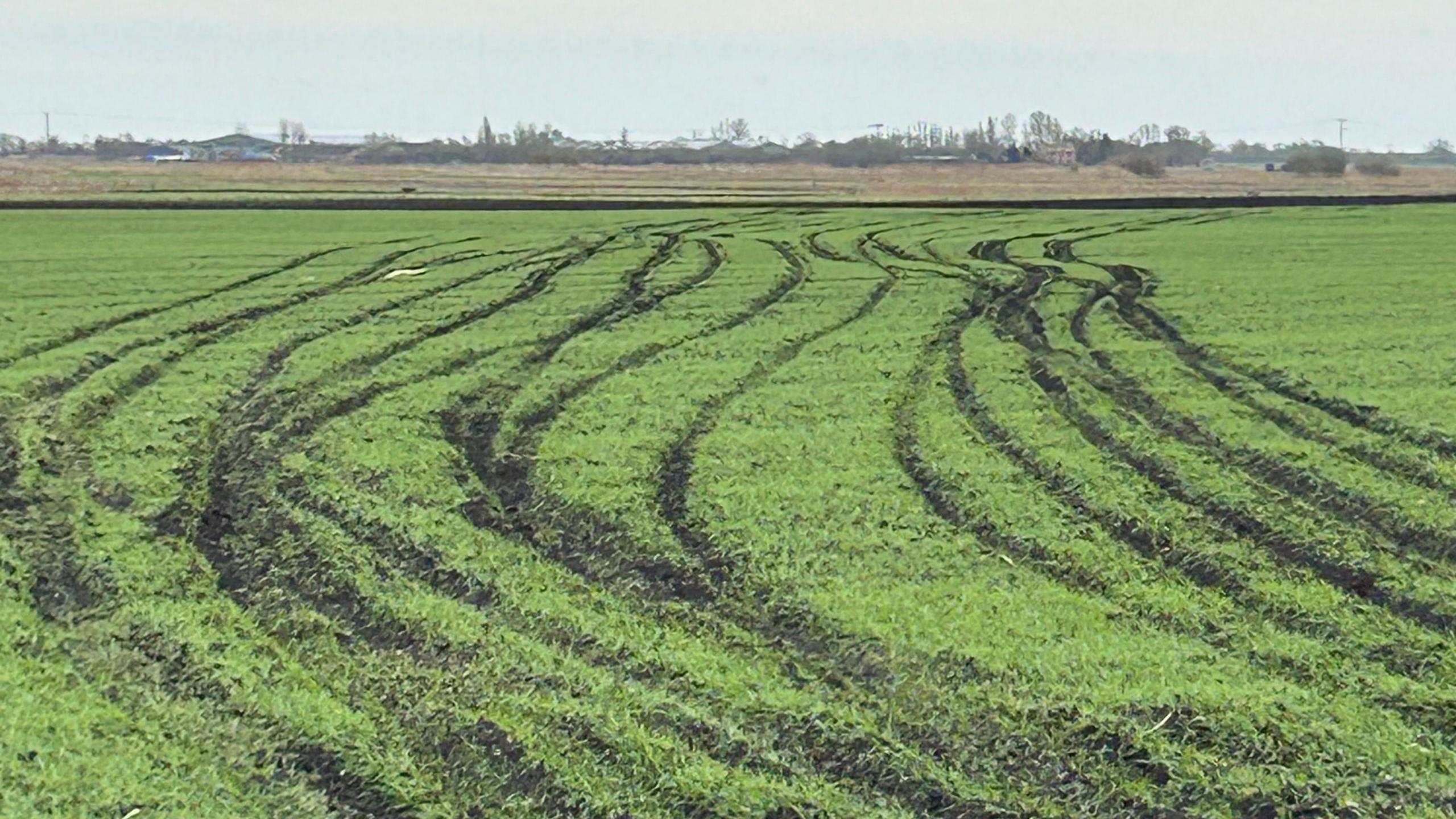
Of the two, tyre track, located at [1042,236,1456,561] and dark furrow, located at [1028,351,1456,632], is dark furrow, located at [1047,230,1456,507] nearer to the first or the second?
tyre track, located at [1042,236,1456,561]

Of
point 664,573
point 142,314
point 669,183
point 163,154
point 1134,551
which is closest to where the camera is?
point 664,573

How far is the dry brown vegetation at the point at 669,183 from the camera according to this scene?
46.6 meters

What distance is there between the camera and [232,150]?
142m

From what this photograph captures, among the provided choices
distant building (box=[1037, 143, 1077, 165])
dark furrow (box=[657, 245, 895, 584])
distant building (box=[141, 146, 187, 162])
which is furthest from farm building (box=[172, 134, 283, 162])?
dark furrow (box=[657, 245, 895, 584])

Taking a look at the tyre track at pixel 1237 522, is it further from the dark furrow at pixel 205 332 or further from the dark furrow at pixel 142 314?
the dark furrow at pixel 142 314

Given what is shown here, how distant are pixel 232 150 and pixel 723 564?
148 m

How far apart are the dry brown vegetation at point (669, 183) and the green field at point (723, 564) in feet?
93.7

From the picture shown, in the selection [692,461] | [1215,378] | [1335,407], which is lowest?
[692,461]

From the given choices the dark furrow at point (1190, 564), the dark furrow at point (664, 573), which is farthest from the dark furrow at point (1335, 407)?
the dark furrow at point (664, 573)

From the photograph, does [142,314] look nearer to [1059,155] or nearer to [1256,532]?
[1256,532]

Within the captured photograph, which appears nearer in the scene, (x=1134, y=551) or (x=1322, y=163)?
(x=1134, y=551)

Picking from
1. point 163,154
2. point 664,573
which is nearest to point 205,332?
point 664,573

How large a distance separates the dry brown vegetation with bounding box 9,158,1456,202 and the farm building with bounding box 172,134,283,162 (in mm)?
25120

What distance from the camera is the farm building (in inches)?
4836
